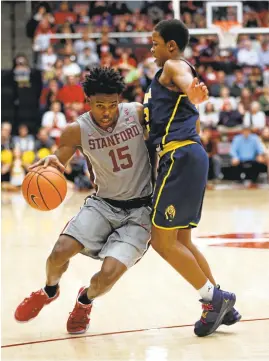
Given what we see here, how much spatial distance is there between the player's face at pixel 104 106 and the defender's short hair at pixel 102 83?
0.03 meters

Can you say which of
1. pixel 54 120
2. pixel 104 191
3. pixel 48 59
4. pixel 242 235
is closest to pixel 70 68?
pixel 48 59

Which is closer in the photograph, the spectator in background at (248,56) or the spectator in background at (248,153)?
the spectator in background at (248,153)

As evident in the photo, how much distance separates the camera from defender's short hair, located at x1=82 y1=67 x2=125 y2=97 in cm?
461

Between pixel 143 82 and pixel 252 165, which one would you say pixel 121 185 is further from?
pixel 143 82

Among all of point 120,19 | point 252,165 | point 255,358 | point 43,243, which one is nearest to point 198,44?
point 120,19

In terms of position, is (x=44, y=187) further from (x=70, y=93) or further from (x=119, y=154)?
(x=70, y=93)

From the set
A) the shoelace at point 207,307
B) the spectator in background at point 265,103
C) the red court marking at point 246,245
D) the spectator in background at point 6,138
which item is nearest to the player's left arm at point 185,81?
the shoelace at point 207,307

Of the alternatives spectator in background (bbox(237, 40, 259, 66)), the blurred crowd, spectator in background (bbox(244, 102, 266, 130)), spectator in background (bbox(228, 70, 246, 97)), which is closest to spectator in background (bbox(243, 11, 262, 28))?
the blurred crowd

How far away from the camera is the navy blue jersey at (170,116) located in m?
4.59

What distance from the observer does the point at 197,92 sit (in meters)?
4.27

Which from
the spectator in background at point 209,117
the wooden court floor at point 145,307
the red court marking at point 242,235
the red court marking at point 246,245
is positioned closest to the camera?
the wooden court floor at point 145,307

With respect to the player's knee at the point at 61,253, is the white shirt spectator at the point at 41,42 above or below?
above

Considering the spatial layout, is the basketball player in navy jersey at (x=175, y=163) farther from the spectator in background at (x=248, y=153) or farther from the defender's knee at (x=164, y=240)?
the spectator in background at (x=248, y=153)

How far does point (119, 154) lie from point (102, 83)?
0.43 meters
